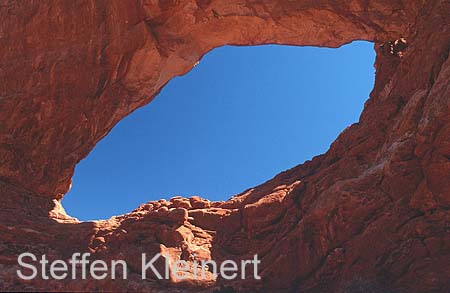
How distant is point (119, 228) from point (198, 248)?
383cm

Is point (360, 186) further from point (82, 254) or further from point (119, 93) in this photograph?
point (119, 93)

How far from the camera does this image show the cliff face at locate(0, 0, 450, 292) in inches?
599

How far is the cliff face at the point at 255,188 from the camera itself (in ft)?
49.9

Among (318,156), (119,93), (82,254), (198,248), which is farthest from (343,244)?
(119,93)

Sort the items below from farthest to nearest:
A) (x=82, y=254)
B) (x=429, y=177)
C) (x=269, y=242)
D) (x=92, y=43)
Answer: (x=92, y=43)
(x=269, y=242)
(x=82, y=254)
(x=429, y=177)

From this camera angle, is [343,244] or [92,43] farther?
[92,43]

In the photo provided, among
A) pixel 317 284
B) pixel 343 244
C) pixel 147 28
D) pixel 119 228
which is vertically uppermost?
pixel 147 28

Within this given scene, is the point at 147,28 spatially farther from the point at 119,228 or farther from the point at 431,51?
the point at 431,51

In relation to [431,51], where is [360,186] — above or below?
below

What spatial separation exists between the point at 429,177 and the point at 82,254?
1405 centimetres

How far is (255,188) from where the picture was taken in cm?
2548

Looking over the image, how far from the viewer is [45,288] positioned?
15.0m

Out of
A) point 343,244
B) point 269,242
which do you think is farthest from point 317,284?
point 269,242

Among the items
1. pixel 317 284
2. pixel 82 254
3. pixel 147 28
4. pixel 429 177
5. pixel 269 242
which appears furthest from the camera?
pixel 147 28
